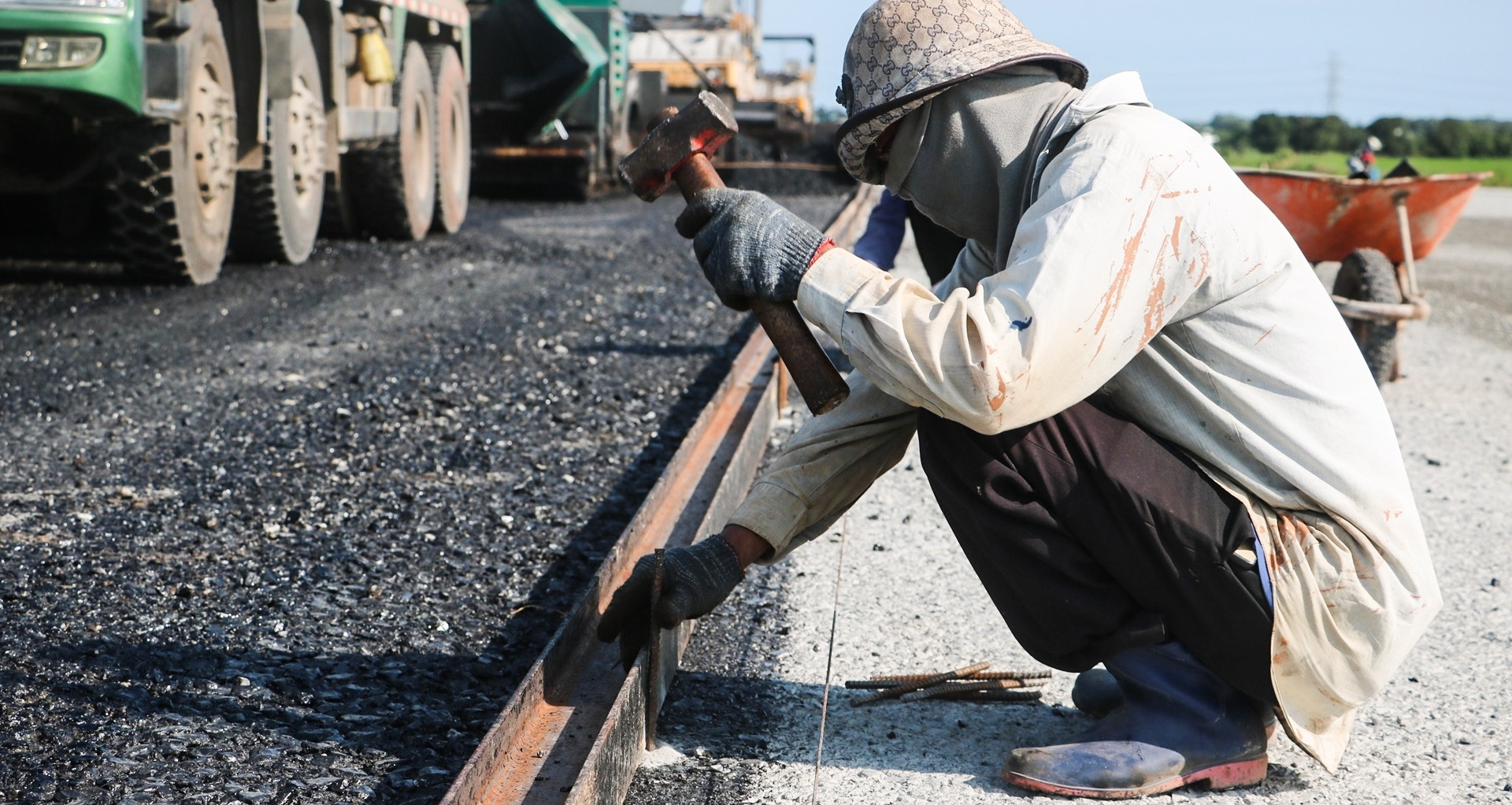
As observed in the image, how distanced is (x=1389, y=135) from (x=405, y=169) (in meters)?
51.9

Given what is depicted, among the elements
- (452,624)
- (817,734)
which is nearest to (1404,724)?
(817,734)

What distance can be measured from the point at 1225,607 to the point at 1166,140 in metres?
0.69

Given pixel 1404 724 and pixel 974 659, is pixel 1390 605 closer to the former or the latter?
pixel 1404 724

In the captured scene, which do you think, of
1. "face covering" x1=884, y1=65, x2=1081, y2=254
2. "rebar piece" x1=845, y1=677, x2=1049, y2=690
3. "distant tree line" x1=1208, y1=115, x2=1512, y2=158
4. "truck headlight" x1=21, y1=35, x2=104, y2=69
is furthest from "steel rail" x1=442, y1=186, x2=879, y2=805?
"distant tree line" x1=1208, y1=115, x2=1512, y2=158

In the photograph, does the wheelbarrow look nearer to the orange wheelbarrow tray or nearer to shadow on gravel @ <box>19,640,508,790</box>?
the orange wheelbarrow tray

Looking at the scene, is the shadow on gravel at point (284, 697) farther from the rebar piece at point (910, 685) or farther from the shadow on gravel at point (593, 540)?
the rebar piece at point (910, 685)

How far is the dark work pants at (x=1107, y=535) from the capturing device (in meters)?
2.14

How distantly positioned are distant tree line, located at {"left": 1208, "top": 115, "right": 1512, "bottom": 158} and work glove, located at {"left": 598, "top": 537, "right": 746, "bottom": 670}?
50.9 meters

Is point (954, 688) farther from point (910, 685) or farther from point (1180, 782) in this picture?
point (1180, 782)

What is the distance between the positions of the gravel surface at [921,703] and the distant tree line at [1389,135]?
4972cm

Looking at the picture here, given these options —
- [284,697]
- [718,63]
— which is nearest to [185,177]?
[284,697]

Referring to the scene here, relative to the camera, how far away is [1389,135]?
5394cm

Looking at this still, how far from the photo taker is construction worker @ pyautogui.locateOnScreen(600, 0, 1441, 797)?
6.59 feet

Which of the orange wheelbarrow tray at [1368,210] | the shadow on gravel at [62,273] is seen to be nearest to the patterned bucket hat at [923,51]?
the orange wheelbarrow tray at [1368,210]
